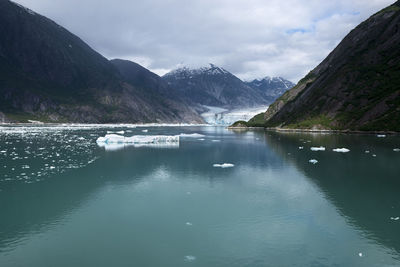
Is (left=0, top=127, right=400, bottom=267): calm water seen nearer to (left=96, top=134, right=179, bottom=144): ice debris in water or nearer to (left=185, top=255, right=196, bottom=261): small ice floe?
(left=185, top=255, right=196, bottom=261): small ice floe

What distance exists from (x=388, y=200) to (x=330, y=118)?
440 feet

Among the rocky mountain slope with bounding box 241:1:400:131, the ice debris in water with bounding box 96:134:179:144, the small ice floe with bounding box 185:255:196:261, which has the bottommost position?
the small ice floe with bounding box 185:255:196:261

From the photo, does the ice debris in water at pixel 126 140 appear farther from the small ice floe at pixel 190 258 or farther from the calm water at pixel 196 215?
the small ice floe at pixel 190 258

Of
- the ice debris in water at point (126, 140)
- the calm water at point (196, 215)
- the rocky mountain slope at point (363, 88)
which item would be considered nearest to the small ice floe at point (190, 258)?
the calm water at point (196, 215)

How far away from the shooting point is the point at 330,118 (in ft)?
510

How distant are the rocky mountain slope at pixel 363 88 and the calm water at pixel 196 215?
321 ft

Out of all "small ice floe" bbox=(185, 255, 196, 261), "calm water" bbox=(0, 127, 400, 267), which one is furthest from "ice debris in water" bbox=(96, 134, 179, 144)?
"small ice floe" bbox=(185, 255, 196, 261)

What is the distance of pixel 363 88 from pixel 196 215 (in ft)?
502

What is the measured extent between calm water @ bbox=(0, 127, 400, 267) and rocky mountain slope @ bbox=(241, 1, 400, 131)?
97.9 metres

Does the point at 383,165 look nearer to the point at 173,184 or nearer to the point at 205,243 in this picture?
the point at 173,184

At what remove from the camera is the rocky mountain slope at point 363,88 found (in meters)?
132

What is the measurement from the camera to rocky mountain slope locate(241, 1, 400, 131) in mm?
132250

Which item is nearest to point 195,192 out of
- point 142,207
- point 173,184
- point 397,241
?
point 173,184

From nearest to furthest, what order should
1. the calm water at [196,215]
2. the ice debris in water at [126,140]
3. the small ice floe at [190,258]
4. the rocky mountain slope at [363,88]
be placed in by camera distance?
the small ice floe at [190,258], the calm water at [196,215], the ice debris in water at [126,140], the rocky mountain slope at [363,88]
